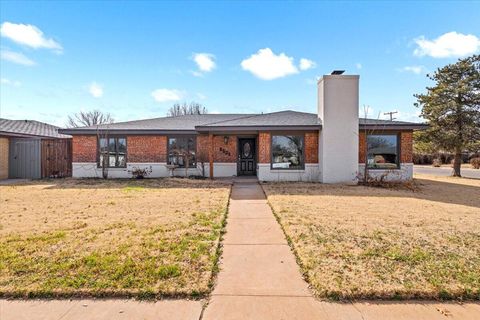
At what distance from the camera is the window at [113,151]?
1497cm

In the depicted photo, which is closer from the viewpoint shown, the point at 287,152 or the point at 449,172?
the point at 287,152

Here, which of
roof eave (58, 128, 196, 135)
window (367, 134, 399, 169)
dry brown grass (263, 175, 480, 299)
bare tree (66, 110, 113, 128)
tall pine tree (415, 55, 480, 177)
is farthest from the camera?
bare tree (66, 110, 113, 128)

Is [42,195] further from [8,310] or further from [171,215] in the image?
[8,310]

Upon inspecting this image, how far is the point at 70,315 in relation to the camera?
2.58 meters

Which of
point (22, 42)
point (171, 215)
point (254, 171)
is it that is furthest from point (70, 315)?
point (22, 42)

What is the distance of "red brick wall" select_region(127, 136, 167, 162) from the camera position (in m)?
14.9

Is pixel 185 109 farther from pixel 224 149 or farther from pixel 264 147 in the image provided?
pixel 264 147

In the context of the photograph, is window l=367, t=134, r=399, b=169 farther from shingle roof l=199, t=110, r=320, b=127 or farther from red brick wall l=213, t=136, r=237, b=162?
red brick wall l=213, t=136, r=237, b=162

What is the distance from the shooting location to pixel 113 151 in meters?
15.0

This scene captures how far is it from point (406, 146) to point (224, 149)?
31.7 feet

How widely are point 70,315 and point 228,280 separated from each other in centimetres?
167

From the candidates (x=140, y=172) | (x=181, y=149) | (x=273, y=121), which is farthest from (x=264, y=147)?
(x=140, y=172)

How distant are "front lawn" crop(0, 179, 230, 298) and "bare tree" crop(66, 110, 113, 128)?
49027 mm

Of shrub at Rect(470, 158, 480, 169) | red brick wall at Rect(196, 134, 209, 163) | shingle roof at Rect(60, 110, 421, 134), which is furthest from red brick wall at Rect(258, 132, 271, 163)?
shrub at Rect(470, 158, 480, 169)
